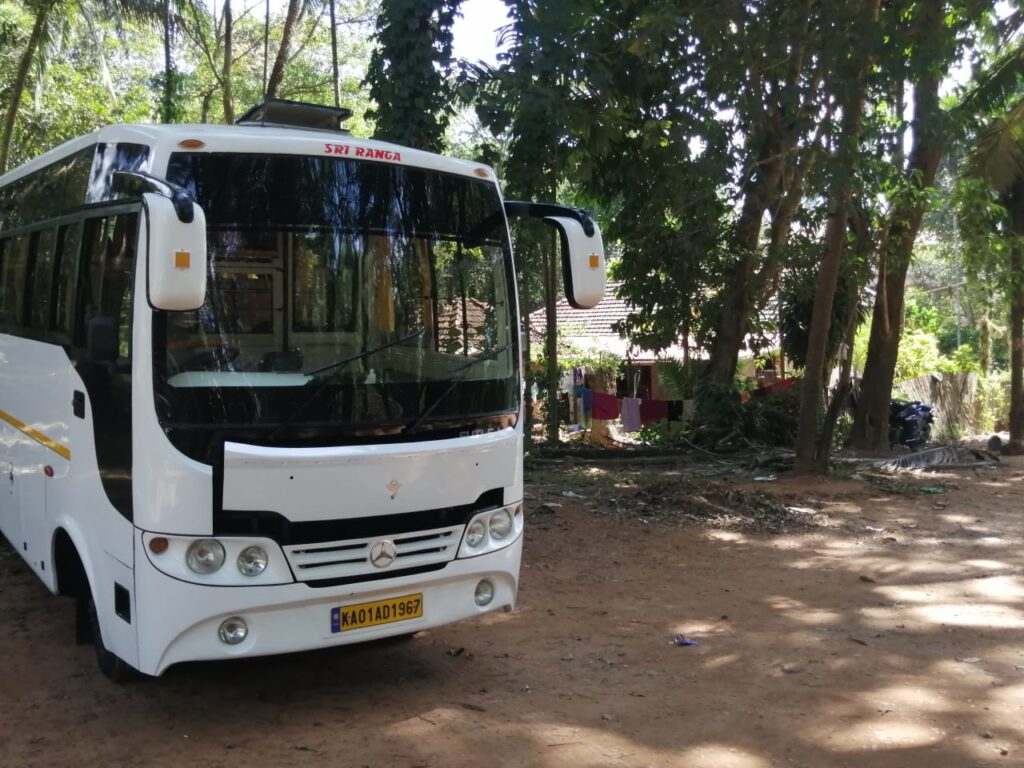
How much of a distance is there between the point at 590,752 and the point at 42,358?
3.86 m

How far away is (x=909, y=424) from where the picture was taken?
16641mm

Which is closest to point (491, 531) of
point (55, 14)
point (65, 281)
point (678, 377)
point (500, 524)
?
point (500, 524)

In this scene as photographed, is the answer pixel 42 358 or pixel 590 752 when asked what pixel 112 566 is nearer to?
pixel 42 358

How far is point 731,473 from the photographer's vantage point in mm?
13375

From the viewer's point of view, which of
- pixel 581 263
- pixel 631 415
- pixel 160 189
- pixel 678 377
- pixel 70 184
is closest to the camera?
pixel 160 189

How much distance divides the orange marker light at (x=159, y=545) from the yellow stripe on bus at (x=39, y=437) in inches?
48.9

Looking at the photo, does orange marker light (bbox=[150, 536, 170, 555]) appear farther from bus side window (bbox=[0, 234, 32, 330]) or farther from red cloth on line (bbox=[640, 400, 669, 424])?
red cloth on line (bbox=[640, 400, 669, 424])

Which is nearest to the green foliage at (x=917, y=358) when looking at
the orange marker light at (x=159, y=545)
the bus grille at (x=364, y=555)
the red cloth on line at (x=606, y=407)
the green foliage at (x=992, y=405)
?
the green foliage at (x=992, y=405)

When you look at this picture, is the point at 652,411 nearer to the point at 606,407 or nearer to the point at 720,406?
the point at 606,407

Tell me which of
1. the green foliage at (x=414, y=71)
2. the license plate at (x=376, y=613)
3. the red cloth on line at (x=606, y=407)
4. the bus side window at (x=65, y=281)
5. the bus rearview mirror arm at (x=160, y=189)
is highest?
the green foliage at (x=414, y=71)

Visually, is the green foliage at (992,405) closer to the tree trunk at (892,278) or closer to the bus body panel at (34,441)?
the tree trunk at (892,278)

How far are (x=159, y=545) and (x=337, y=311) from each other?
4.45 ft

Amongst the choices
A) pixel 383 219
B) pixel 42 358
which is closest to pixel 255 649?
pixel 383 219

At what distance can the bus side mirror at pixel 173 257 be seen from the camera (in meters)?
3.86
